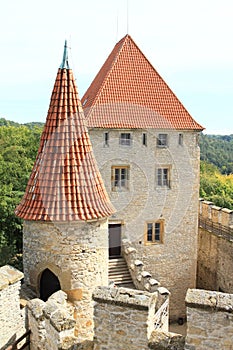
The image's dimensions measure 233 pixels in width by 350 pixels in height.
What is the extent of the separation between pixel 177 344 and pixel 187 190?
12.2 meters

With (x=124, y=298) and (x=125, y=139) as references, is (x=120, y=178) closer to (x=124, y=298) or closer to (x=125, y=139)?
(x=125, y=139)

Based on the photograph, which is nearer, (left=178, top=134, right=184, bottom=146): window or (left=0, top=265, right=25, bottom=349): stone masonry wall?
(left=0, top=265, right=25, bottom=349): stone masonry wall

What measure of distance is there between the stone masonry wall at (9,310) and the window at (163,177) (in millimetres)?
10161

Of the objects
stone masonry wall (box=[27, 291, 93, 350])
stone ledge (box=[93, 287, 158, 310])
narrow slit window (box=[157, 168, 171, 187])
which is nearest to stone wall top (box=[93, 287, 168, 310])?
stone ledge (box=[93, 287, 158, 310])

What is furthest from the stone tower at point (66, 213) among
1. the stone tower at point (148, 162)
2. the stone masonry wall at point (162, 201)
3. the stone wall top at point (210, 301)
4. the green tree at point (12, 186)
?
the green tree at point (12, 186)

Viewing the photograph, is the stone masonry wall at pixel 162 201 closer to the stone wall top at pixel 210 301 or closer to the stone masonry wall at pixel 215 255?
the stone masonry wall at pixel 215 255

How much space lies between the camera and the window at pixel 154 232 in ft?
55.7

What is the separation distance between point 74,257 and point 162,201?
9.03 m

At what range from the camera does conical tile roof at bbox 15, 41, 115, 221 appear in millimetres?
8539

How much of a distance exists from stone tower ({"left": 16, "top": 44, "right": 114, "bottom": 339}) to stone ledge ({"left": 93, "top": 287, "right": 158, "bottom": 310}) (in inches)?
107

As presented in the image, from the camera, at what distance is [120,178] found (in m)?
16.4

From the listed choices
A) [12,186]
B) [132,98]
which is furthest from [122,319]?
[12,186]

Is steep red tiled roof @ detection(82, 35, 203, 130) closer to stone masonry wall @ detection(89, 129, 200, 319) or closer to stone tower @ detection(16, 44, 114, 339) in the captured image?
stone masonry wall @ detection(89, 129, 200, 319)

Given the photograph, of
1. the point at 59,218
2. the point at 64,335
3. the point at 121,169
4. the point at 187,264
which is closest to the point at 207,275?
the point at 187,264
